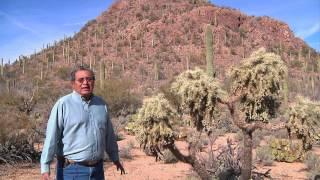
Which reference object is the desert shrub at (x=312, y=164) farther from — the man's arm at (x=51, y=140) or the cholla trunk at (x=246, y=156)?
the man's arm at (x=51, y=140)

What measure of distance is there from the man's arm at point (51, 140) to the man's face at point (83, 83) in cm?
24

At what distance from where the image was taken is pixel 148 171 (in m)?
10.7

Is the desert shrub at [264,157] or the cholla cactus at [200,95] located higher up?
the cholla cactus at [200,95]

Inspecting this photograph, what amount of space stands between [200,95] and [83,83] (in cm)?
298

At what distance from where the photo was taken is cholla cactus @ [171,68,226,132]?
23.5ft

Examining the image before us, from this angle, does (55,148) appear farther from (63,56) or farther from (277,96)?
(63,56)

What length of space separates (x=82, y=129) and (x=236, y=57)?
47030 mm

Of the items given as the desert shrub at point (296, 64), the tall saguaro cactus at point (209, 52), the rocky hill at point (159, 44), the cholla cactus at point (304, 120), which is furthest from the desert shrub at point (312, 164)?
the desert shrub at point (296, 64)

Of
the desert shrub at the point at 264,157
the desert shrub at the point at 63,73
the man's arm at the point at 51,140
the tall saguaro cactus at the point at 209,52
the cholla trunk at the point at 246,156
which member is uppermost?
the desert shrub at the point at 63,73

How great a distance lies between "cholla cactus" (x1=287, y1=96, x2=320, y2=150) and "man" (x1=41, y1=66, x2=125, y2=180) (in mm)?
3705

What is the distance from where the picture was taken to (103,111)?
4.68 meters

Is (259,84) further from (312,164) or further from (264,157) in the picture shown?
(264,157)

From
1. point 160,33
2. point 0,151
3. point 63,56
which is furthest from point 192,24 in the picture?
point 0,151

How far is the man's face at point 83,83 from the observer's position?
4.52m
